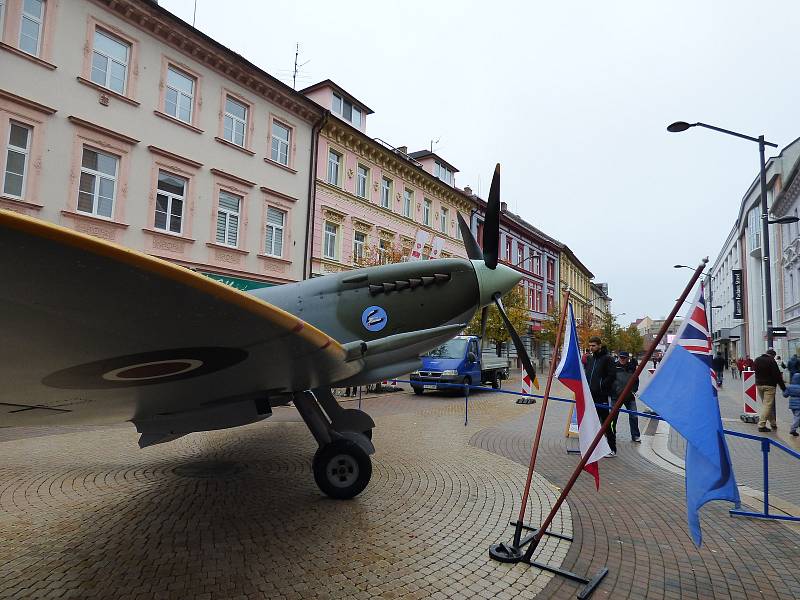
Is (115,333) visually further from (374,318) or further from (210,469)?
(210,469)

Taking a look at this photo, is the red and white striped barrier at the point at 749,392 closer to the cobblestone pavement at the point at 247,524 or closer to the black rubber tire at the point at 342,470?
the cobblestone pavement at the point at 247,524

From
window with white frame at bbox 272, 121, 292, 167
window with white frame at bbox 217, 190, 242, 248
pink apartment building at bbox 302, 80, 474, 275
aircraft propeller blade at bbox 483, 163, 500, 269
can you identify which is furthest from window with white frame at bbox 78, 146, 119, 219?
aircraft propeller blade at bbox 483, 163, 500, 269

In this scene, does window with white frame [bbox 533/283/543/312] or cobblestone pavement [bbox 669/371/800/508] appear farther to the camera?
window with white frame [bbox 533/283/543/312]

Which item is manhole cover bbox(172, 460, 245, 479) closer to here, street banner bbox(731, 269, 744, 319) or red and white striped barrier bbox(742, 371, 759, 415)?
red and white striped barrier bbox(742, 371, 759, 415)

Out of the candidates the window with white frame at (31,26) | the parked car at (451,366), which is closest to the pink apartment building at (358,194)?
the parked car at (451,366)

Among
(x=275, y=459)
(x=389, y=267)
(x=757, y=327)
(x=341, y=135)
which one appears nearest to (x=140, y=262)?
A: (x=389, y=267)

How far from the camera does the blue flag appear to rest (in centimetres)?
247

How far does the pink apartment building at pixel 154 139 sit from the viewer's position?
37.6ft

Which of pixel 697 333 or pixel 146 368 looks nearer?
pixel 146 368

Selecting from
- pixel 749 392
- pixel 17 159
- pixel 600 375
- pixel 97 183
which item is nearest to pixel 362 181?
pixel 97 183

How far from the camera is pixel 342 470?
15.3 feet

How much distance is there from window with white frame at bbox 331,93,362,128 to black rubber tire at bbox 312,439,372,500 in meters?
19.0

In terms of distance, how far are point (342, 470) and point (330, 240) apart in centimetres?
1595

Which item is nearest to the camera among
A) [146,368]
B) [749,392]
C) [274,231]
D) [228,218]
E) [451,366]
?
[146,368]
